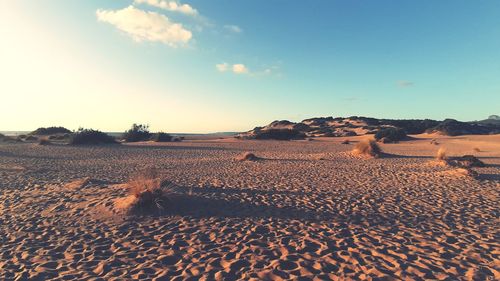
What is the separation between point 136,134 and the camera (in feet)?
135

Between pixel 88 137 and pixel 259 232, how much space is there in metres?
30.0

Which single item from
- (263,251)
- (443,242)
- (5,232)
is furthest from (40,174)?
(443,242)

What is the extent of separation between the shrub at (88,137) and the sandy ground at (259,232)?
20667 mm

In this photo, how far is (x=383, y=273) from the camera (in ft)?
15.8

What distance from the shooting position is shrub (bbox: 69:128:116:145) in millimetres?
31047

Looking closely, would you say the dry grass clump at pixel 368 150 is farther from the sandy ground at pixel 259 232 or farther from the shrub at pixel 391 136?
the shrub at pixel 391 136

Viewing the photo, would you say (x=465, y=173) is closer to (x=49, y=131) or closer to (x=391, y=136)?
(x=391, y=136)

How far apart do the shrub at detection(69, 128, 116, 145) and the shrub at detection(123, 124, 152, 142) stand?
21.8 ft

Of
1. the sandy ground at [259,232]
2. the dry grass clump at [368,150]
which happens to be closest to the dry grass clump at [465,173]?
the sandy ground at [259,232]

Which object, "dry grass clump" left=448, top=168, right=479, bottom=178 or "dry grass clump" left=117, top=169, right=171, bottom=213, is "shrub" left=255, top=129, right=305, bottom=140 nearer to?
"dry grass clump" left=448, top=168, right=479, bottom=178

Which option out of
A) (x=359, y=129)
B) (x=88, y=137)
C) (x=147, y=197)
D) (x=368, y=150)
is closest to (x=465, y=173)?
(x=368, y=150)

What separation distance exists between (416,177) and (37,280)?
13.0 meters

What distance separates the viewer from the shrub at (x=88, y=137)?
31.0 metres

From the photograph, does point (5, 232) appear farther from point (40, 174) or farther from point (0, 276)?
point (40, 174)
